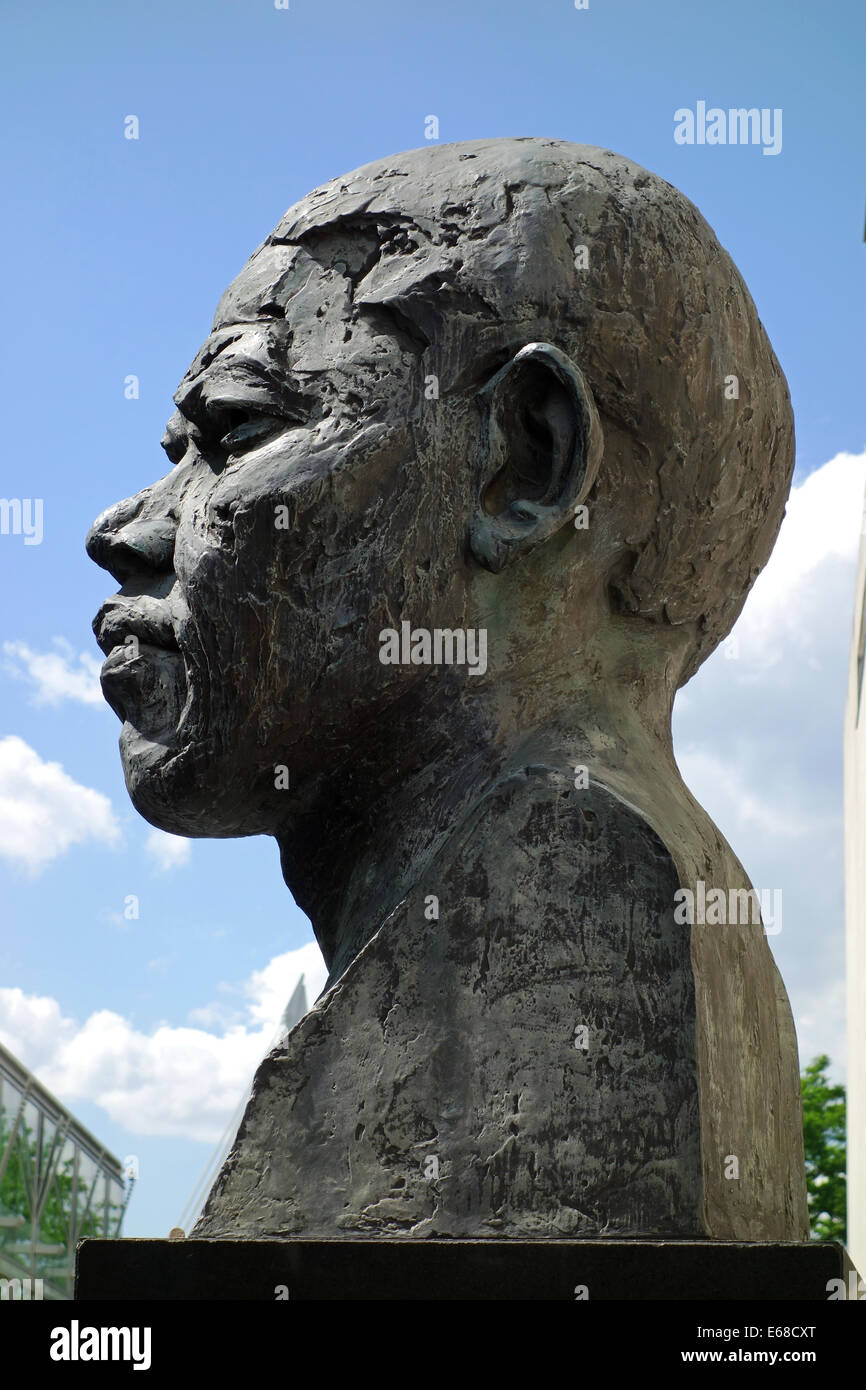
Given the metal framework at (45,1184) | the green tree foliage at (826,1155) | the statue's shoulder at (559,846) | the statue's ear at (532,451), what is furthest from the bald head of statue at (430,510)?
the green tree foliage at (826,1155)

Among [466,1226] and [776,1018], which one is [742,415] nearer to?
[776,1018]

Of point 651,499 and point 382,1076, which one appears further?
point 651,499

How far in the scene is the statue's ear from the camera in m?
3.73

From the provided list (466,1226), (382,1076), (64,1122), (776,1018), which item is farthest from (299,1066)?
(64,1122)

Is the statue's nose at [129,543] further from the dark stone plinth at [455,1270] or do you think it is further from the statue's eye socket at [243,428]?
the dark stone plinth at [455,1270]

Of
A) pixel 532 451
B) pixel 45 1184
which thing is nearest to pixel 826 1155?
pixel 45 1184

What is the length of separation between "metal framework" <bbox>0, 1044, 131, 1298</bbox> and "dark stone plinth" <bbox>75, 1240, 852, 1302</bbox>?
55.6ft

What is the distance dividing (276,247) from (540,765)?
154cm

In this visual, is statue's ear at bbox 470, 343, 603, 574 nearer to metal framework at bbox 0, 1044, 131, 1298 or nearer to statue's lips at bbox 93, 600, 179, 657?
statue's lips at bbox 93, 600, 179, 657

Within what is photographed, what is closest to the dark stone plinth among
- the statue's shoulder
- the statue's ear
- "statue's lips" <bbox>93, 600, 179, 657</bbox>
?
the statue's shoulder
